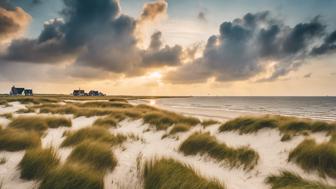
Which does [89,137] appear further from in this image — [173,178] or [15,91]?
[15,91]

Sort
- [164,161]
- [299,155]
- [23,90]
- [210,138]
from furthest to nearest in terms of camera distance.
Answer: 1. [23,90]
2. [210,138]
3. [299,155]
4. [164,161]

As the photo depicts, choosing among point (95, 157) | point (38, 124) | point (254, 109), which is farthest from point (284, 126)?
point (254, 109)

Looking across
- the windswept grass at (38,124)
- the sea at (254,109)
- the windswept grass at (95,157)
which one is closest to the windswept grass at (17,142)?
the windswept grass at (95,157)

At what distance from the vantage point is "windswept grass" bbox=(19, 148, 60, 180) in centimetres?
332

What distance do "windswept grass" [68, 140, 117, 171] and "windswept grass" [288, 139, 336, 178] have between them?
401cm

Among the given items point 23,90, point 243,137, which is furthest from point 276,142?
point 23,90

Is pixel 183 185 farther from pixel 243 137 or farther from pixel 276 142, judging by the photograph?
pixel 243 137

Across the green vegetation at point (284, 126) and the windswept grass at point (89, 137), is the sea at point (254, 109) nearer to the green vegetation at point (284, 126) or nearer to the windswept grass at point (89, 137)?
the green vegetation at point (284, 126)

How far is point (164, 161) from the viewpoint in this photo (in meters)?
3.57

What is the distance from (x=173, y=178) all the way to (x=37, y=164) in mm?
2464

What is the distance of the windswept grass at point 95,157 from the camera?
3861mm

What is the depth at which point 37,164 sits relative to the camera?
3461 millimetres

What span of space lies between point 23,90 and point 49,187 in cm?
11180

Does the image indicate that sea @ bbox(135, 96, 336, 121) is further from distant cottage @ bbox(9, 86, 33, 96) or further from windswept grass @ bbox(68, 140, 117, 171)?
distant cottage @ bbox(9, 86, 33, 96)
